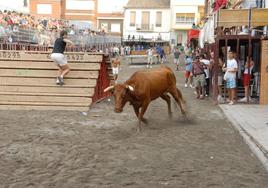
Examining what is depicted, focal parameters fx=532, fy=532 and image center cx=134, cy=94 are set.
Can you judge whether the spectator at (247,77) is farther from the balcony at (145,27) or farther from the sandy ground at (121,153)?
the balcony at (145,27)

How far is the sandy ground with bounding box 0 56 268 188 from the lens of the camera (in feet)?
22.2

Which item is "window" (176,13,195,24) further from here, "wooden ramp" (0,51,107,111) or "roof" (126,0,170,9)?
"wooden ramp" (0,51,107,111)

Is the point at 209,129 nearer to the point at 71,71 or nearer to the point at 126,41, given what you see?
the point at 71,71

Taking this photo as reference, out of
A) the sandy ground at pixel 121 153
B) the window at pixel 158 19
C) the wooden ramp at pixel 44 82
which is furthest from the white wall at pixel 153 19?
the sandy ground at pixel 121 153

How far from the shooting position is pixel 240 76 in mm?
17328

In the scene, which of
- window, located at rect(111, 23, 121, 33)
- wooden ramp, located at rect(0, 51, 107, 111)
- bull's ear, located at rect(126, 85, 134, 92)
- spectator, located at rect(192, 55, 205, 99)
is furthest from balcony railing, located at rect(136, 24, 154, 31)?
bull's ear, located at rect(126, 85, 134, 92)

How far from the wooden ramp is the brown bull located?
107 inches

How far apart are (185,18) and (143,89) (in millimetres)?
67900

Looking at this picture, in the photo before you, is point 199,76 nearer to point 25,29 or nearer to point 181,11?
point 25,29

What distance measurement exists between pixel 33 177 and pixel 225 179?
247 centimetres

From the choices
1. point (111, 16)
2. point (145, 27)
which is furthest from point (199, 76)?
point (111, 16)

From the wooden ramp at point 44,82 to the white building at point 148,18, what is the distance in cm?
6345

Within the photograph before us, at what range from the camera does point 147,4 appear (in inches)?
3174

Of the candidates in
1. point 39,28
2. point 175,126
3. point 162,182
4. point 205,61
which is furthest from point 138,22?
point 162,182
